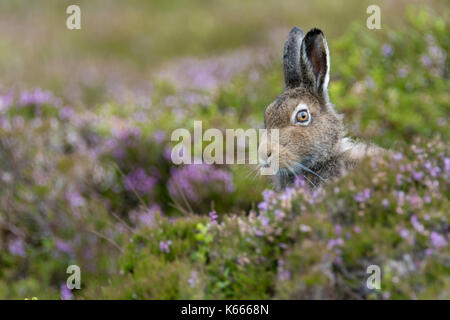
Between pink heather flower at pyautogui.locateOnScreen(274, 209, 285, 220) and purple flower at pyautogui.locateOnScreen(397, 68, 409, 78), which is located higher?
purple flower at pyautogui.locateOnScreen(397, 68, 409, 78)

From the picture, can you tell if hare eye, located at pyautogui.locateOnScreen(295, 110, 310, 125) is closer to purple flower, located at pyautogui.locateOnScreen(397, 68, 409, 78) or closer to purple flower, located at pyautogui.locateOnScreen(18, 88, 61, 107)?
purple flower, located at pyautogui.locateOnScreen(397, 68, 409, 78)

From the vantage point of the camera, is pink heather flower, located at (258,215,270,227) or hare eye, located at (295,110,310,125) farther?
hare eye, located at (295,110,310,125)

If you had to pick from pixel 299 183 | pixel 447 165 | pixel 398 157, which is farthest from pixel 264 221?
pixel 447 165

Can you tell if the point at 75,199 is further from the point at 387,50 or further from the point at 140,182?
the point at 387,50

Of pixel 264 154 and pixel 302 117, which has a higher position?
pixel 302 117

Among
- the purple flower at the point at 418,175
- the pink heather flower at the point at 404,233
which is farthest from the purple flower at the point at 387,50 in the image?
Result: the pink heather flower at the point at 404,233

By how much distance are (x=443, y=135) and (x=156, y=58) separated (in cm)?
1594

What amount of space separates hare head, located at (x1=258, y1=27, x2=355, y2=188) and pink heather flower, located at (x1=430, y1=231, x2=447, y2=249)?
1.73 meters

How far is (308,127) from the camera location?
18.4ft

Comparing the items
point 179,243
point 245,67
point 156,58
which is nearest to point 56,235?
point 179,243

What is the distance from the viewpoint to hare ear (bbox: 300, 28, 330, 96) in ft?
19.0

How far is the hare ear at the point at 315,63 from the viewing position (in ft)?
19.0

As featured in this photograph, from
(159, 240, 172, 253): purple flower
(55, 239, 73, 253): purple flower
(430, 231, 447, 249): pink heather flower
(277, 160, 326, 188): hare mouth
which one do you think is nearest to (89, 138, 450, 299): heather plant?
(430, 231, 447, 249): pink heather flower

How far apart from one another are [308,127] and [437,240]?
221 cm
